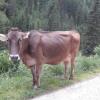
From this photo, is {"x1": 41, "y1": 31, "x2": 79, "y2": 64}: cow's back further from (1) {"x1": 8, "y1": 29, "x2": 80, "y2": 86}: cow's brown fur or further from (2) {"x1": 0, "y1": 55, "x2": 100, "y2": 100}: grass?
(2) {"x1": 0, "y1": 55, "x2": 100, "y2": 100}: grass

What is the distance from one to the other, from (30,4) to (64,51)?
198 ft

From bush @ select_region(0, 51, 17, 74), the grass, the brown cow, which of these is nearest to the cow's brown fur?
the brown cow

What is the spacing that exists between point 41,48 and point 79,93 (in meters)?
1.45

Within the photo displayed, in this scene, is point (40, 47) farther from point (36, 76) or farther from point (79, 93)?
point (79, 93)

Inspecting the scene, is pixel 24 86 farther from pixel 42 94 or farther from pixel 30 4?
pixel 30 4

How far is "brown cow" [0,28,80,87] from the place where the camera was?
7676 mm

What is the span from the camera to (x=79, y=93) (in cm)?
776

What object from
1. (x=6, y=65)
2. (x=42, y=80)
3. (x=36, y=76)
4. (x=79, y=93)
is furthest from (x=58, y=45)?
(x=79, y=93)

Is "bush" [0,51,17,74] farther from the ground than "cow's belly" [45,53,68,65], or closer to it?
closer to it

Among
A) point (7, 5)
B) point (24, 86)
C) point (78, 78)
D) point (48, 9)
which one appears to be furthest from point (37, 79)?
point (48, 9)

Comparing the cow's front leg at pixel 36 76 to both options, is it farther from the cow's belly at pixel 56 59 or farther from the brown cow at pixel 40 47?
the cow's belly at pixel 56 59

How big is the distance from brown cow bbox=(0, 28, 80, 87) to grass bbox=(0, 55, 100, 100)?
320mm

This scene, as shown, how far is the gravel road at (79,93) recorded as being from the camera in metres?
7.34

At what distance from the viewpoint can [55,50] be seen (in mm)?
8977
